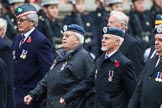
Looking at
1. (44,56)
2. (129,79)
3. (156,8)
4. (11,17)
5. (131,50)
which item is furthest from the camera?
(156,8)

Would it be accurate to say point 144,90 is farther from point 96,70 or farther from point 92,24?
point 92,24

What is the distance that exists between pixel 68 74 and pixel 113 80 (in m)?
0.70

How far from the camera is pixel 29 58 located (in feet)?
41.1

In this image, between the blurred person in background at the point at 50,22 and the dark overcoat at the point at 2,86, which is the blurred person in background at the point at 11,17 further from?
the dark overcoat at the point at 2,86

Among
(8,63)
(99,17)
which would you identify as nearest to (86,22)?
(99,17)

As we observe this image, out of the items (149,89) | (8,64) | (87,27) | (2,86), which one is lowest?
(87,27)

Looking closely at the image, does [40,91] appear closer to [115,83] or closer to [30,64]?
[30,64]

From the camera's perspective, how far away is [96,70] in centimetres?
1128

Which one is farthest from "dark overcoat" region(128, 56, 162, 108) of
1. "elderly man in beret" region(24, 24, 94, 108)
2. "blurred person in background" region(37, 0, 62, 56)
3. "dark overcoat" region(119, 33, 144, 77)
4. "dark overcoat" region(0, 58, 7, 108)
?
"blurred person in background" region(37, 0, 62, 56)

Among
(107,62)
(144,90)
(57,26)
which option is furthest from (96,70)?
(57,26)

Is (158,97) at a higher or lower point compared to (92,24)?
higher

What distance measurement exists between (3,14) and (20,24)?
461 centimetres

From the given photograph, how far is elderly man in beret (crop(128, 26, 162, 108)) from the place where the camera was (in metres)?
10.1

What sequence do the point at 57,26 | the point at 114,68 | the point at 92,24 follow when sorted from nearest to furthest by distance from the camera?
1. the point at 114,68
2. the point at 57,26
3. the point at 92,24
